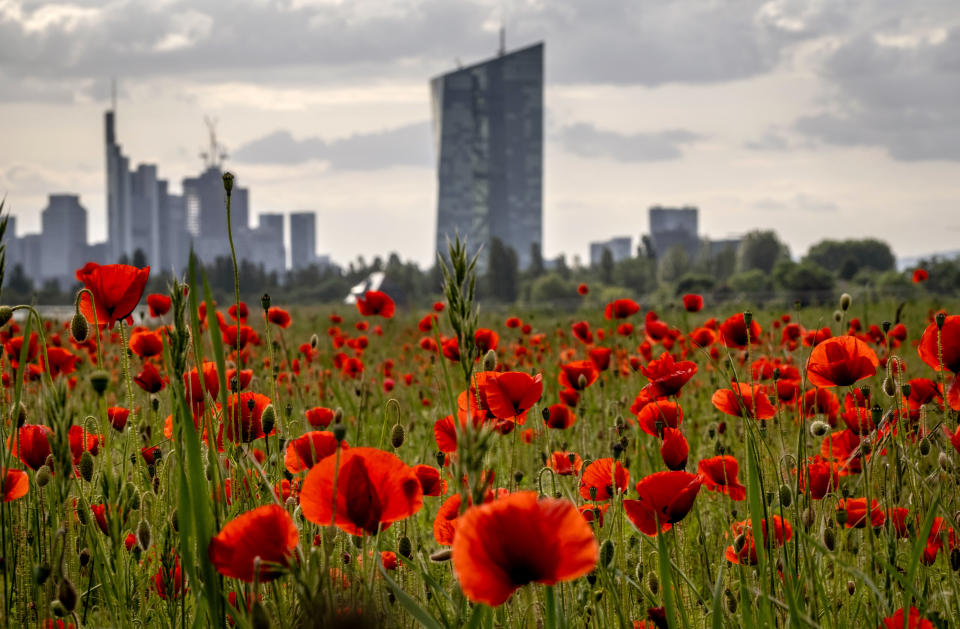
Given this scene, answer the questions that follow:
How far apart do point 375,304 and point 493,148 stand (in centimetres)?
15824

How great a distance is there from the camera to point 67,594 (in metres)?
1.09

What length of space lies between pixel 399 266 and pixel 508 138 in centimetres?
6850

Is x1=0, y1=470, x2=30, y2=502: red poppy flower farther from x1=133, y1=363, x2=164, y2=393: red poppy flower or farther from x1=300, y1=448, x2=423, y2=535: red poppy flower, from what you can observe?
x1=133, y1=363, x2=164, y2=393: red poppy flower

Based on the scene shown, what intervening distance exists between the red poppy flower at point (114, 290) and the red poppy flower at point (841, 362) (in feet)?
4.34

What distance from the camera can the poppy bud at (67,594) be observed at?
108 cm

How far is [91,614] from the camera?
201 cm

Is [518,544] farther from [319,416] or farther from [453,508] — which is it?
[319,416]

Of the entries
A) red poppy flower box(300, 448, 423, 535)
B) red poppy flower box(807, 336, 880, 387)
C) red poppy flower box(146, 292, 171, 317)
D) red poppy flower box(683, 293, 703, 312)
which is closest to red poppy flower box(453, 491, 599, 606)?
red poppy flower box(300, 448, 423, 535)

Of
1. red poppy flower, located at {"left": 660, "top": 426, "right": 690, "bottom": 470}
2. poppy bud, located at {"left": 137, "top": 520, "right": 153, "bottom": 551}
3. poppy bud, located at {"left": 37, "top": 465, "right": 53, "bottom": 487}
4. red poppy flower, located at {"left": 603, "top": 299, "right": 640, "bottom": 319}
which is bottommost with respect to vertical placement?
poppy bud, located at {"left": 137, "top": 520, "right": 153, "bottom": 551}

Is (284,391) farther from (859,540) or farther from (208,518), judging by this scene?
(208,518)

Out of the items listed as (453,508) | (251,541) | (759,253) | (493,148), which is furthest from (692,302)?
(493,148)

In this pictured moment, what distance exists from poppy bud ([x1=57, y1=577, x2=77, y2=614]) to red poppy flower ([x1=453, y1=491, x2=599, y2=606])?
1.94 feet

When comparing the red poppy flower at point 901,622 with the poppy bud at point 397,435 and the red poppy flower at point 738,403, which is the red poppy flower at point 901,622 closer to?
the red poppy flower at point 738,403

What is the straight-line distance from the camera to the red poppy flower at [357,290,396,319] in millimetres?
4175
